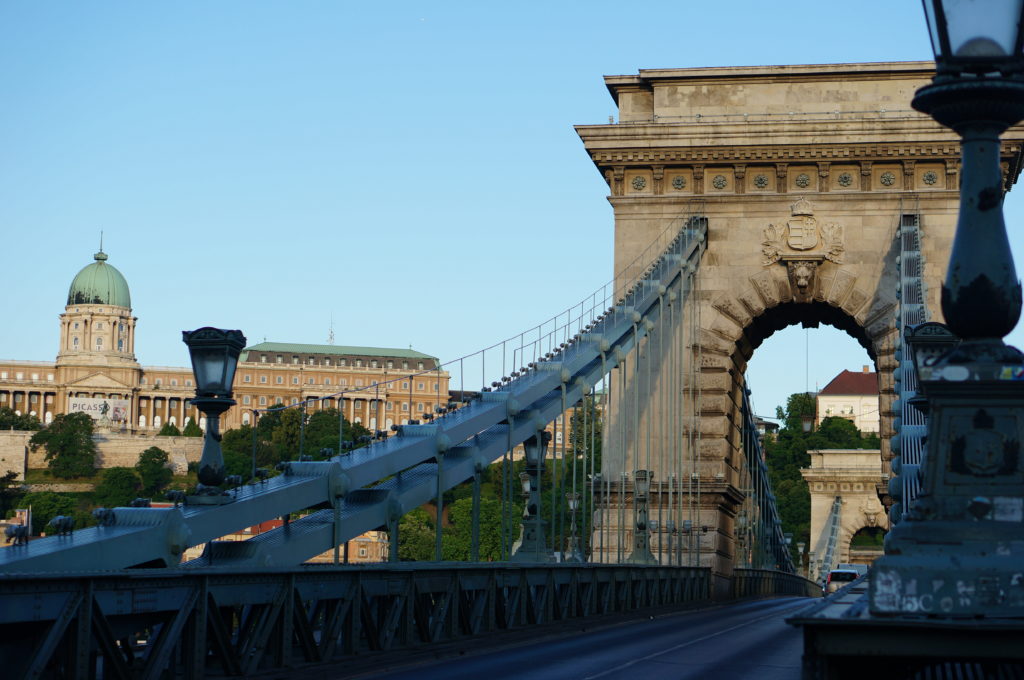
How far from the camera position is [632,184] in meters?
41.5

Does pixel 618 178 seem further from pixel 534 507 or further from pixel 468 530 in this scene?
pixel 468 530

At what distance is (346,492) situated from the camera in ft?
56.4

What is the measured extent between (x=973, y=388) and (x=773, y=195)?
3326 cm

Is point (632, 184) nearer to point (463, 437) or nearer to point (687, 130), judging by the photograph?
point (687, 130)

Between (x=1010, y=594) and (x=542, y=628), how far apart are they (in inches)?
639

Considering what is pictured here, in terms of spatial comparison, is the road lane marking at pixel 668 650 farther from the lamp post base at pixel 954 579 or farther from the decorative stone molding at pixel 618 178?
the decorative stone molding at pixel 618 178

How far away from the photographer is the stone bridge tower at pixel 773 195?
39.8 metres

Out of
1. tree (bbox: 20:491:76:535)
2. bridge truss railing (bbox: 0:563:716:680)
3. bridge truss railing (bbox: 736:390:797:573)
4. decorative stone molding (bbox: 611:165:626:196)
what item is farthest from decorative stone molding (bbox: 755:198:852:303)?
tree (bbox: 20:491:76:535)

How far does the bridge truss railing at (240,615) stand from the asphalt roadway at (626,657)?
1.44 ft

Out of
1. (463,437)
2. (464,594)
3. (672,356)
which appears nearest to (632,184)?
(672,356)

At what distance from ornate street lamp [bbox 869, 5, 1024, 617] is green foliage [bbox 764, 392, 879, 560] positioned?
126 meters

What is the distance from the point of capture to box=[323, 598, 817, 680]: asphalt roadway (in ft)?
55.6

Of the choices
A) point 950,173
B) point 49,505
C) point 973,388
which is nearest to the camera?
point 973,388

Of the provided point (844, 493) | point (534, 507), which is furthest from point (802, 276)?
point (844, 493)
